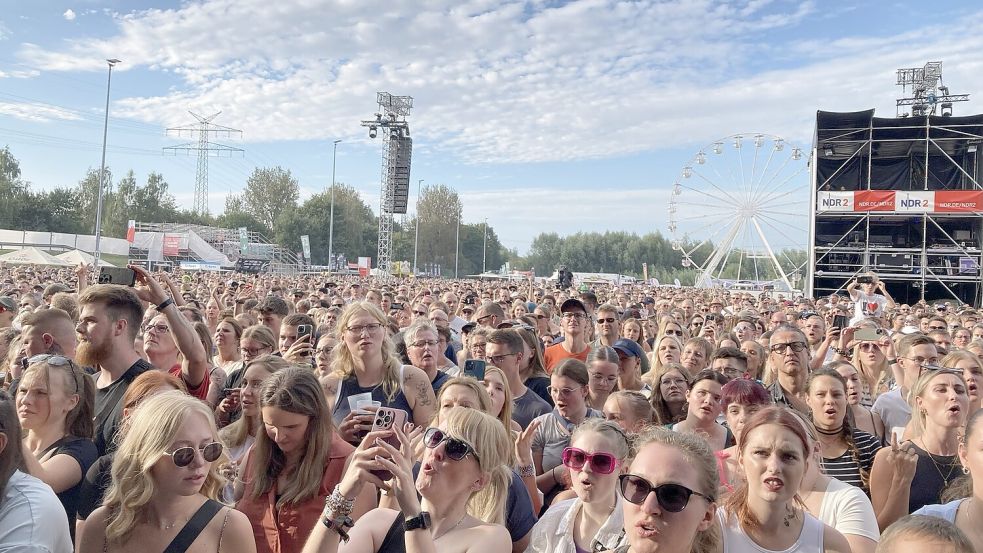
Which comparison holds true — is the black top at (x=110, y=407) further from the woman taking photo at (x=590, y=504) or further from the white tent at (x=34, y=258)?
the white tent at (x=34, y=258)

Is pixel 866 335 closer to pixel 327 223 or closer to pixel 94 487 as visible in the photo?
pixel 94 487

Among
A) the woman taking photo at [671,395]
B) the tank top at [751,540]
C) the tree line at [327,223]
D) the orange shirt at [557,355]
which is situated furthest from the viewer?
the tree line at [327,223]

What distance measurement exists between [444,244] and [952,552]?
7898 cm

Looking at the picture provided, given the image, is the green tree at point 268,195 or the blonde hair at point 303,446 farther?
the green tree at point 268,195

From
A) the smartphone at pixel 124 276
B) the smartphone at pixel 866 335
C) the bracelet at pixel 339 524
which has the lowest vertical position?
the bracelet at pixel 339 524

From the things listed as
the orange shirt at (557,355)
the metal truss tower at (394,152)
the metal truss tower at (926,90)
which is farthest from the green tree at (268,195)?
the orange shirt at (557,355)

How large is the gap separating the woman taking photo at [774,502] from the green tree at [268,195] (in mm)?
84779

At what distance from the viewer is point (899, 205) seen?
1007 inches

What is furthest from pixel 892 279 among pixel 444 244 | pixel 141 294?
pixel 444 244

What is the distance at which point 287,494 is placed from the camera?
2.64 metres

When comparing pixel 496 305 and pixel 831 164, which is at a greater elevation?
pixel 831 164

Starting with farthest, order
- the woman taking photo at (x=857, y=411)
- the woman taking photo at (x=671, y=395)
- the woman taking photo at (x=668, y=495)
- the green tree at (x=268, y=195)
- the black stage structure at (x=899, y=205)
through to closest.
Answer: the green tree at (x=268, y=195) → the black stage structure at (x=899, y=205) → the woman taking photo at (x=671, y=395) → the woman taking photo at (x=857, y=411) → the woman taking photo at (x=668, y=495)

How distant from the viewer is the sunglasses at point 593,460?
270 cm

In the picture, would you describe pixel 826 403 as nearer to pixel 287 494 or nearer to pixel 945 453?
pixel 945 453
